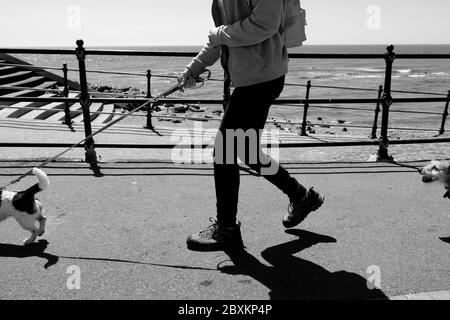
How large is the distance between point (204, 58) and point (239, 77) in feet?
1.51

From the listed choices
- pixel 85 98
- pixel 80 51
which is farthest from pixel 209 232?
pixel 80 51

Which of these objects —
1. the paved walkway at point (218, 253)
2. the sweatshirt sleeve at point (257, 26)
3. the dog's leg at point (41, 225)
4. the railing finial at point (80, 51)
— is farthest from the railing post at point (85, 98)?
the sweatshirt sleeve at point (257, 26)

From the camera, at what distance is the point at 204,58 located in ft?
10.4

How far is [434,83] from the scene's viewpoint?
36.7 m

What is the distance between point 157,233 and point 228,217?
617 mm

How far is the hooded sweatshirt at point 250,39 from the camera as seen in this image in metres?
2.61

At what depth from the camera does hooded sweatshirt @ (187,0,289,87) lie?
261 cm

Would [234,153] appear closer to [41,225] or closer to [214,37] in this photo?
[214,37]

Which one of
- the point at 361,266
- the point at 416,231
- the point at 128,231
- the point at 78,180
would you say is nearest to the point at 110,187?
the point at 78,180

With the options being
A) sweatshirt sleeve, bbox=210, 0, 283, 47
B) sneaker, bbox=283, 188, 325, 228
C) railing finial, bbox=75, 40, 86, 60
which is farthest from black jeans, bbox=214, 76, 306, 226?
railing finial, bbox=75, 40, 86, 60

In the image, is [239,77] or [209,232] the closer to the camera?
[239,77]

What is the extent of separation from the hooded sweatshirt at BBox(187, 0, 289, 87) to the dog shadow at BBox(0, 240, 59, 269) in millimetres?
1678

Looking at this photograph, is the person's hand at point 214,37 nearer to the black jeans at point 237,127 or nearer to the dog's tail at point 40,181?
the black jeans at point 237,127
